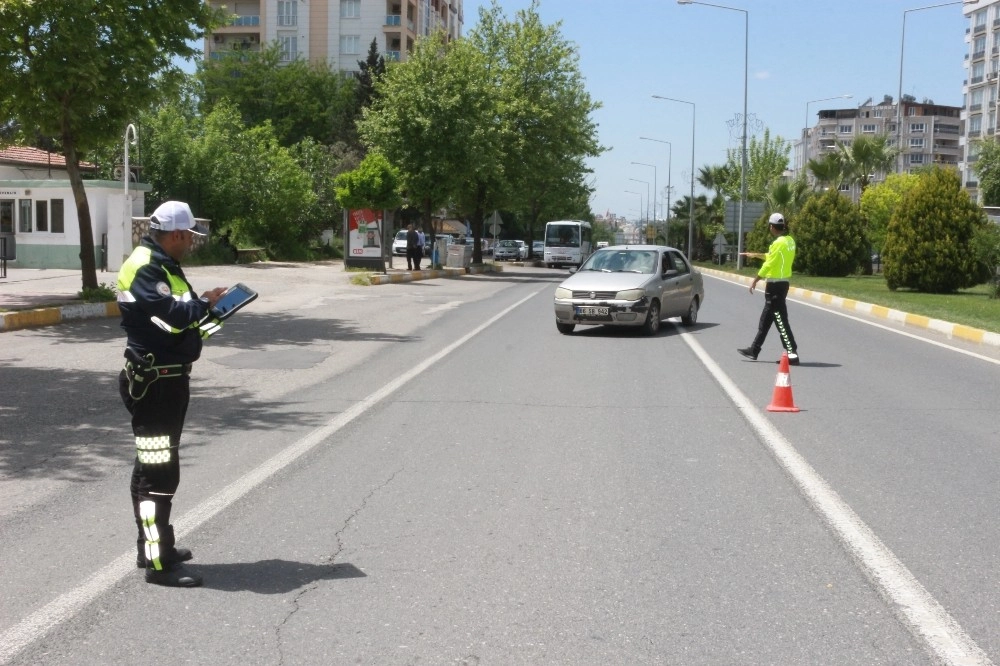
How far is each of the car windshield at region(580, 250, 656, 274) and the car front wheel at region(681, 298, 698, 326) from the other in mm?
1469

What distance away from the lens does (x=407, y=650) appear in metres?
3.98

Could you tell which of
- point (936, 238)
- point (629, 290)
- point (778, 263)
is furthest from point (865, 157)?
point (778, 263)

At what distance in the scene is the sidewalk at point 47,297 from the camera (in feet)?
54.7

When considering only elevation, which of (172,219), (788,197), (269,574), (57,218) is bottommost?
(269,574)

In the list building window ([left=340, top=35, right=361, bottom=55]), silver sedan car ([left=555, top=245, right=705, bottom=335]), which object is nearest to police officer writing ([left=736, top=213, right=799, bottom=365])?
silver sedan car ([left=555, top=245, right=705, bottom=335])

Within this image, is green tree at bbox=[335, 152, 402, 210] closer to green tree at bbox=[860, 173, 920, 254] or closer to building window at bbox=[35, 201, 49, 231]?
building window at bbox=[35, 201, 49, 231]

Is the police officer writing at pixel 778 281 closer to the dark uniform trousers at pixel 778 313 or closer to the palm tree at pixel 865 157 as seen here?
the dark uniform trousers at pixel 778 313

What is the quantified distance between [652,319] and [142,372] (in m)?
13.3

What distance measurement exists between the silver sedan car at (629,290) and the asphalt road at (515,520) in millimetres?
4491

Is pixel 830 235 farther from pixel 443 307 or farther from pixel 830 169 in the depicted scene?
pixel 443 307

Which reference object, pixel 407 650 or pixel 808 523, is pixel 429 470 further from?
pixel 407 650

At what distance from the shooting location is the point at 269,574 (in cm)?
485

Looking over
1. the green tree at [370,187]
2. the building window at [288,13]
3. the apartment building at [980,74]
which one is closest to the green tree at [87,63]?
the green tree at [370,187]

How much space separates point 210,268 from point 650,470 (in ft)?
99.2
